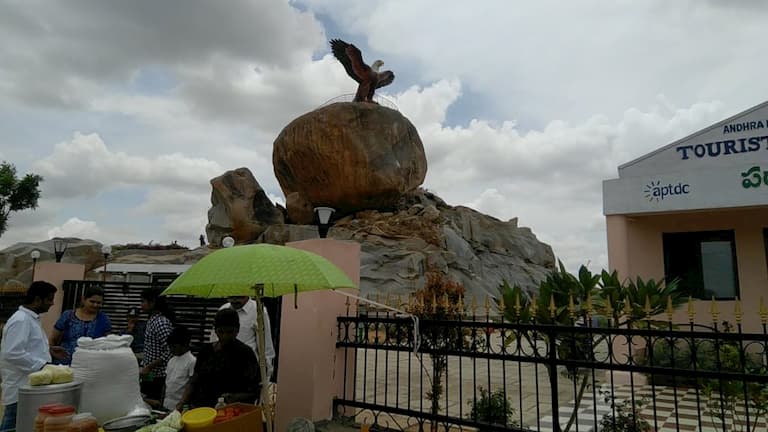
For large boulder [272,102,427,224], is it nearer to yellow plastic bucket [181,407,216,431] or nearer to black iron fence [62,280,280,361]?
black iron fence [62,280,280,361]

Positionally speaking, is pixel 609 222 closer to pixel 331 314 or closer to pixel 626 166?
pixel 626 166

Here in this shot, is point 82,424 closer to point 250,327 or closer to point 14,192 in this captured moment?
point 250,327

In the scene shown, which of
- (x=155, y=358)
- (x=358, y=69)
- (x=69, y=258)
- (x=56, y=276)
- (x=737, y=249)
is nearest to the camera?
(x=155, y=358)

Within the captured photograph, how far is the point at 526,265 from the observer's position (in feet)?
106

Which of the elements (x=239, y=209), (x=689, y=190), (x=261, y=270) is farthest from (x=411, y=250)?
(x=261, y=270)

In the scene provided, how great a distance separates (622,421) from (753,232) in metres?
6.37

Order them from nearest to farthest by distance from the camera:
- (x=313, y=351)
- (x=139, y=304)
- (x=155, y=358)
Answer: (x=155, y=358) < (x=313, y=351) < (x=139, y=304)

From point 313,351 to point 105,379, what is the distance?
1893mm

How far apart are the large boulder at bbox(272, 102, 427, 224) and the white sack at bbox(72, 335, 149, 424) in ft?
83.1

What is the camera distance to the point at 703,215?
852 centimetres

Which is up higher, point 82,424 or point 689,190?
point 689,190

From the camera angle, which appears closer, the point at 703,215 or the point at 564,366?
the point at 564,366

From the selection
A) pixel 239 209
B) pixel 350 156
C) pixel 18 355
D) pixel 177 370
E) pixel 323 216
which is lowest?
pixel 177 370

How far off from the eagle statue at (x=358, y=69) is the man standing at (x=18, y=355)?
2976 cm
